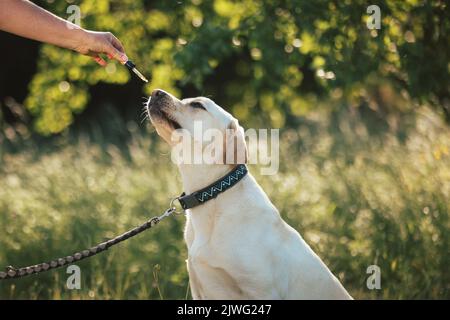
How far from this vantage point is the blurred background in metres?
5.05

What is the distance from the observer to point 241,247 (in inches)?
136

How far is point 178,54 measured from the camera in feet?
17.4

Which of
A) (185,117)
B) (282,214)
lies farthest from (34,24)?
(282,214)

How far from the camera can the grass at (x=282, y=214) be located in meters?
4.98

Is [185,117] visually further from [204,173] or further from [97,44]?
[97,44]

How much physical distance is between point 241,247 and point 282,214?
2275mm

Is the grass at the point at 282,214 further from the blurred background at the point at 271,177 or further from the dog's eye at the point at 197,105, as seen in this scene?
the dog's eye at the point at 197,105

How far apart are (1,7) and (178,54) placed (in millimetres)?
2277

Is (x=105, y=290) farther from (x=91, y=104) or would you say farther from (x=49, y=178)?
(x=91, y=104)

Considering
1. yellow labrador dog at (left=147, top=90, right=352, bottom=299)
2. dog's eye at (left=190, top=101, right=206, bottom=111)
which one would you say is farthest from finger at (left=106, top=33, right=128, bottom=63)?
yellow labrador dog at (left=147, top=90, right=352, bottom=299)

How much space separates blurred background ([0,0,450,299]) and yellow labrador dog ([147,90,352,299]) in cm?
70

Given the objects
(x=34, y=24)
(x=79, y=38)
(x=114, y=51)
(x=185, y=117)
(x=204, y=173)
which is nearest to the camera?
(x=34, y=24)

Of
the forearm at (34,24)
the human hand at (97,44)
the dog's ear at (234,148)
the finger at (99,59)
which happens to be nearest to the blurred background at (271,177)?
the dog's ear at (234,148)
